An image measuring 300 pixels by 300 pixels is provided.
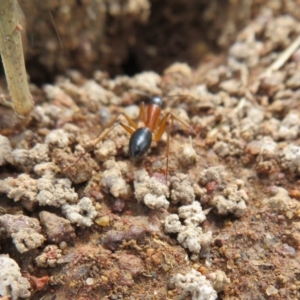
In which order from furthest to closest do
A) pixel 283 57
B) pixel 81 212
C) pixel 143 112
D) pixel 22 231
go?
pixel 283 57
pixel 143 112
pixel 81 212
pixel 22 231

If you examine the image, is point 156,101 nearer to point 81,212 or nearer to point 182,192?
point 182,192

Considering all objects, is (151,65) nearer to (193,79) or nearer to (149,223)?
(193,79)

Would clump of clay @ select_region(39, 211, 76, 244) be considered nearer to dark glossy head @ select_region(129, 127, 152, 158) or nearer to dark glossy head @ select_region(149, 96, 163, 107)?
dark glossy head @ select_region(129, 127, 152, 158)

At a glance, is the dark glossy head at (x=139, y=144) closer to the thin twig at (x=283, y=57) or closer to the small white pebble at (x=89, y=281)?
the small white pebble at (x=89, y=281)

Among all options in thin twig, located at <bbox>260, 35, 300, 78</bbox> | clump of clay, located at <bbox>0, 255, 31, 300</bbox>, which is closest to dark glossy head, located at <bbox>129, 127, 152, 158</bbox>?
clump of clay, located at <bbox>0, 255, 31, 300</bbox>

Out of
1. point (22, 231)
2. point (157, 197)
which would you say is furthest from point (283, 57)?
point (22, 231)

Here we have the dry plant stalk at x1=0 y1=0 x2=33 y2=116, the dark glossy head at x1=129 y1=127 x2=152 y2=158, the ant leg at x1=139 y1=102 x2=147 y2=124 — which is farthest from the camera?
the ant leg at x1=139 y1=102 x2=147 y2=124
